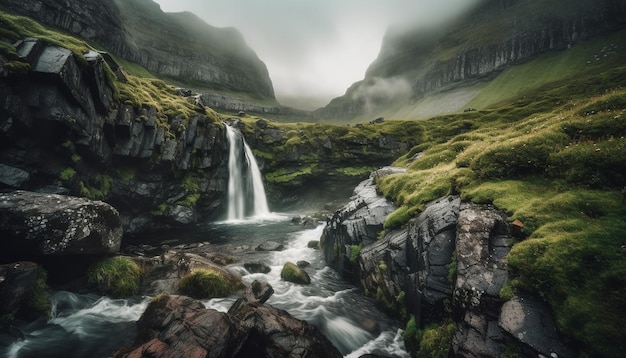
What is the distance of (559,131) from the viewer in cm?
1286

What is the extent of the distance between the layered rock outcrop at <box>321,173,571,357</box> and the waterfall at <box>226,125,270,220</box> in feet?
119

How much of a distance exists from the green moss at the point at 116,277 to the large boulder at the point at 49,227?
938 millimetres

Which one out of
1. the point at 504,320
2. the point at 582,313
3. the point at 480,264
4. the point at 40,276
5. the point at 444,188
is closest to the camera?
the point at 582,313

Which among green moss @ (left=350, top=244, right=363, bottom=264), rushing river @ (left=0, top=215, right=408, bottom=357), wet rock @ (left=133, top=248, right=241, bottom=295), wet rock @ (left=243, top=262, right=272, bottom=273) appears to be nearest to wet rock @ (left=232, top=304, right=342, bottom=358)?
rushing river @ (left=0, top=215, right=408, bottom=357)

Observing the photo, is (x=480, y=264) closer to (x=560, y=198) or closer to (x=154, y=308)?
(x=560, y=198)

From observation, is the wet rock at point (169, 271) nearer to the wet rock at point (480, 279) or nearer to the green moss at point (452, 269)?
the green moss at point (452, 269)

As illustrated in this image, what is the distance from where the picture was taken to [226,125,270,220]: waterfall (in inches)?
1975

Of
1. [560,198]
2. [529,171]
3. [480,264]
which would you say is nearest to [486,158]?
[529,171]

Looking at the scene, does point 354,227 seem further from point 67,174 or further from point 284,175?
point 284,175

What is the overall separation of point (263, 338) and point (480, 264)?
8.37 meters

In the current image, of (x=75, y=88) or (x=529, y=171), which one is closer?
(x=529, y=171)

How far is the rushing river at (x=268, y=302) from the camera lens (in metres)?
11.9

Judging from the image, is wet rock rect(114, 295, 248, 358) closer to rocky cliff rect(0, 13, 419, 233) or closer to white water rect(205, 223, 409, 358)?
white water rect(205, 223, 409, 358)

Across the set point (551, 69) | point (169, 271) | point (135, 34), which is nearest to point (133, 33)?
point (135, 34)
